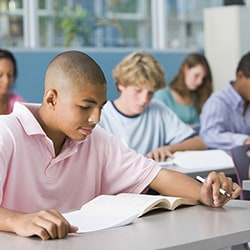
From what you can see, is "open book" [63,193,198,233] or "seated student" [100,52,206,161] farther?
"seated student" [100,52,206,161]

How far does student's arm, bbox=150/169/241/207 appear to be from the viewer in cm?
218

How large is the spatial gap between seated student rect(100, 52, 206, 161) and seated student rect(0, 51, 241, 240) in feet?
5.42

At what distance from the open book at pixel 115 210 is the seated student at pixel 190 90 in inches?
143

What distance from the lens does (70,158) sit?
2.39 m

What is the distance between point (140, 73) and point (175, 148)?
1.46 ft

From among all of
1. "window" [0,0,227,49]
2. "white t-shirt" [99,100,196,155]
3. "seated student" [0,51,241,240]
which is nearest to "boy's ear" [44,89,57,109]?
"seated student" [0,51,241,240]

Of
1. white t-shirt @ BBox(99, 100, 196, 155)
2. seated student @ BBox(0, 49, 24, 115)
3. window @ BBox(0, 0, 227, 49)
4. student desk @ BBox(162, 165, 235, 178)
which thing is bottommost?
student desk @ BBox(162, 165, 235, 178)

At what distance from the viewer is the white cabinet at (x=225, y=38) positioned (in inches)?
266

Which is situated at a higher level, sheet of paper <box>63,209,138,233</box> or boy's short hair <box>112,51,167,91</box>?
boy's short hair <box>112,51,167,91</box>

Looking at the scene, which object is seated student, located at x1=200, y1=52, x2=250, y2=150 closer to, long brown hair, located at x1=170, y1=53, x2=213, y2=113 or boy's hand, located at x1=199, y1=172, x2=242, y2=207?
long brown hair, located at x1=170, y1=53, x2=213, y2=113

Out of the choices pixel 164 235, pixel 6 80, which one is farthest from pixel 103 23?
pixel 164 235

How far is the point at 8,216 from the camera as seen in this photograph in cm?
184

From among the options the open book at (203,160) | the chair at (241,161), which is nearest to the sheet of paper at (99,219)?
the chair at (241,161)

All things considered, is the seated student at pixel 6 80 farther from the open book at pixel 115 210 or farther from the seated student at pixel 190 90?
the open book at pixel 115 210
